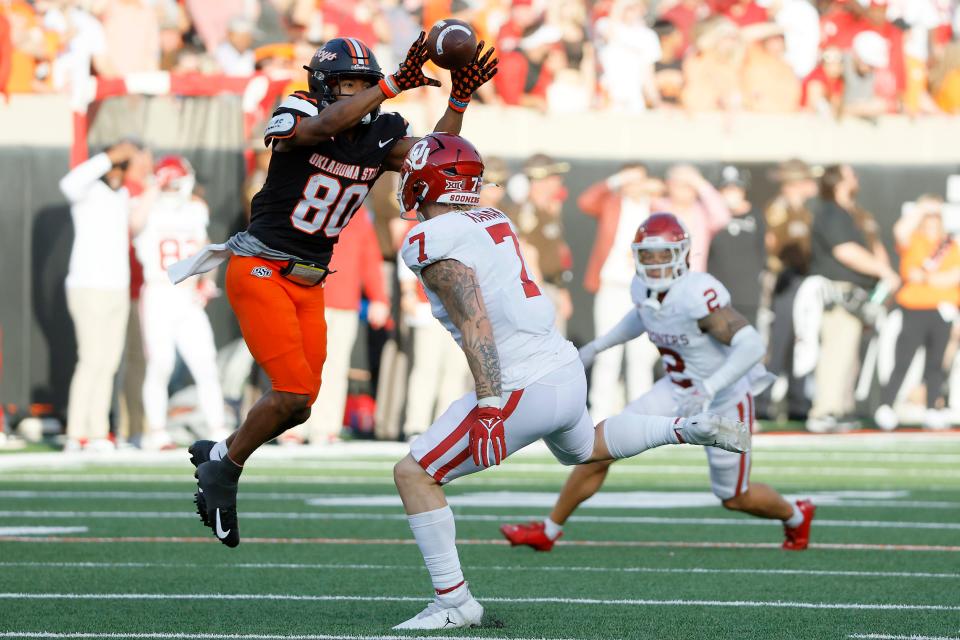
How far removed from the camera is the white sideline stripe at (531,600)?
5.28 meters

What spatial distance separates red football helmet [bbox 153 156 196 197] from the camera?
11820 millimetres

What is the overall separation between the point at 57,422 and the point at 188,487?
142 inches

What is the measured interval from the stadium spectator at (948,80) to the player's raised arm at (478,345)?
11791 millimetres

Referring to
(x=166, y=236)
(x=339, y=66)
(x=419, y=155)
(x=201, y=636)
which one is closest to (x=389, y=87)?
(x=339, y=66)

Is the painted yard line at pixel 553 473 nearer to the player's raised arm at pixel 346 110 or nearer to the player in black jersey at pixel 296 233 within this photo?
the player in black jersey at pixel 296 233

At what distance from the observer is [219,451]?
5.89 meters

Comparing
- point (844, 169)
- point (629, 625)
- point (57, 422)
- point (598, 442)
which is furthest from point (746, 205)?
point (629, 625)

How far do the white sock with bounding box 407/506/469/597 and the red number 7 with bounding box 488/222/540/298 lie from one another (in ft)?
2.24

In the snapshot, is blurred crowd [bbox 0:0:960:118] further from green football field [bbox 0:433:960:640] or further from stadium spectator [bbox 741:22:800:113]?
green football field [bbox 0:433:960:640]

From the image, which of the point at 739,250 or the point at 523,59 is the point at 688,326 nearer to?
the point at 739,250

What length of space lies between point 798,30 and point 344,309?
5614 mm

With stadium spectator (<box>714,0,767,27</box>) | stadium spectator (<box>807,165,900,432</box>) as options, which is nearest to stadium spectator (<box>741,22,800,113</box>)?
stadium spectator (<box>714,0,767,27</box>)

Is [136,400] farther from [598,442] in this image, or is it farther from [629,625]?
[629,625]

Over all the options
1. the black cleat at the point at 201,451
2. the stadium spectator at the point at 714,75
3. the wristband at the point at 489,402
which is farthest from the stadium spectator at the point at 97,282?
the wristband at the point at 489,402
